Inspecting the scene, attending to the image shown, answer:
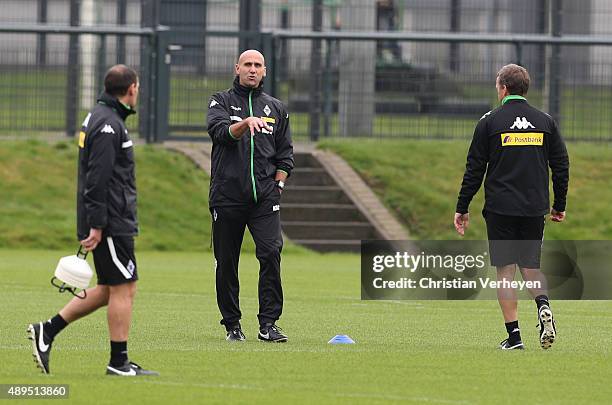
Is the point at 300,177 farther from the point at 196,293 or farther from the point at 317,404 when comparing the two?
the point at 317,404

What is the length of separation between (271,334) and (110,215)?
2.84m

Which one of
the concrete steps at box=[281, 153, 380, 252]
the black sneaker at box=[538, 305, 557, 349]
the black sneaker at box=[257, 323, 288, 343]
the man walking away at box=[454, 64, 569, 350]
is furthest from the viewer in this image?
the concrete steps at box=[281, 153, 380, 252]

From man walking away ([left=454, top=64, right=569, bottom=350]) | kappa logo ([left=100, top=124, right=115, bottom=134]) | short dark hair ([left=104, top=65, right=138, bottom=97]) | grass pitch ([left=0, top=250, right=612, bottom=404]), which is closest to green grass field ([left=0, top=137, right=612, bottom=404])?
grass pitch ([left=0, top=250, right=612, bottom=404])

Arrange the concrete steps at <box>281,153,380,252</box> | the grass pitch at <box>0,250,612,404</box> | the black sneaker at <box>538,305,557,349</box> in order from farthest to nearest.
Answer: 1. the concrete steps at <box>281,153,380,252</box>
2. the black sneaker at <box>538,305,557,349</box>
3. the grass pitch at <box>0,250,612,404</box>

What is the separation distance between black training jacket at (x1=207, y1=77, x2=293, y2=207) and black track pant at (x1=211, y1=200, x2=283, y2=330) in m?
0.11

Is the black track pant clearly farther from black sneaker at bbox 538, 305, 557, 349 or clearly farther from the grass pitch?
black sneaker at bbox 538, 305, 557, 349

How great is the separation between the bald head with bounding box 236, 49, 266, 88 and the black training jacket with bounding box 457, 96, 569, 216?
1734mm

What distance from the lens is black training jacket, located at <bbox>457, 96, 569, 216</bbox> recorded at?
11727mm

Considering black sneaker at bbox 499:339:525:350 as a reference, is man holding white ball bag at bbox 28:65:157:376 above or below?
above

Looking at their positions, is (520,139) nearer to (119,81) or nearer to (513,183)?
(513,183)

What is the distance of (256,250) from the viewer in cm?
1242

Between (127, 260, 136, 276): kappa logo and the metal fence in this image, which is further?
the metal fence

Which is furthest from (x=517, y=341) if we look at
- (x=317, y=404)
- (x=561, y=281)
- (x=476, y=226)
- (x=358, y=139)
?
(x=358, y=139)

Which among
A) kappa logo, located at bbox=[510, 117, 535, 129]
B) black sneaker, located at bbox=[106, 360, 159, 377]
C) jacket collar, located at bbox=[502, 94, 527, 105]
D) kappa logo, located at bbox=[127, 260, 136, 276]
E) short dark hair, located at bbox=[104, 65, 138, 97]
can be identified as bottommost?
black sneaker, located at bbox=[106, 360, 159, 377]
